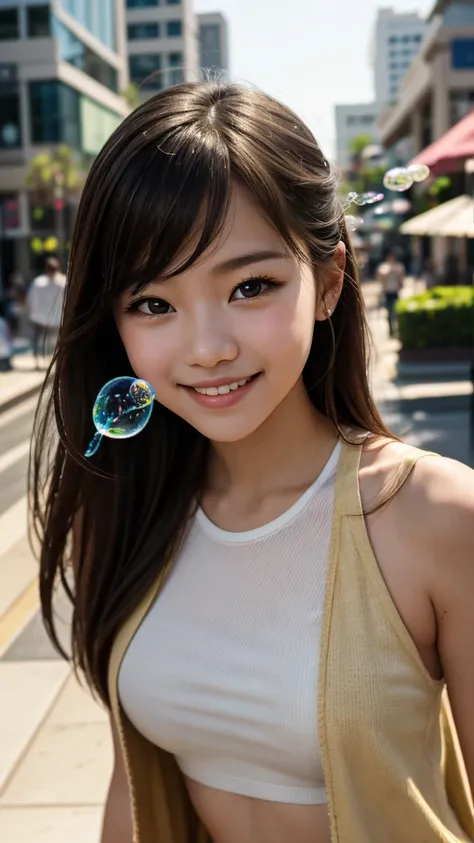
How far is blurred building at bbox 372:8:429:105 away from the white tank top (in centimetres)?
20296

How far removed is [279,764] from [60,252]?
38.7 m

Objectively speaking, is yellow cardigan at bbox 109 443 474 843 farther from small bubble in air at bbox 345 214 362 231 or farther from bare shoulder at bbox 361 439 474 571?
small bubble in air at bbox 345 214 362 231

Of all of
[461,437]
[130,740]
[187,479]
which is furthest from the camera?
[461,437]

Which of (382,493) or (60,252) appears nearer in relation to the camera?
(382,493)

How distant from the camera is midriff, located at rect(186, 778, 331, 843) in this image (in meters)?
1.53

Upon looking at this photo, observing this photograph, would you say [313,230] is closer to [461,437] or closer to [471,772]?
[471,772]

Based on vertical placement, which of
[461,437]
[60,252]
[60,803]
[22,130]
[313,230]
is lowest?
[60,803]

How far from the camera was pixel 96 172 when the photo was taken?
1.60m

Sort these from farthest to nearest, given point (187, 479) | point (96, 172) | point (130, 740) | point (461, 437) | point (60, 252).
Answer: point (60, 252)
point (461, 437)
point (187, 479)
point (130, 740)
point (96, 172)

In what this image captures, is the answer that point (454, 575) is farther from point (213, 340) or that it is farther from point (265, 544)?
point (213, 340)

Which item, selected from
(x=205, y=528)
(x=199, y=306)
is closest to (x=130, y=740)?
(x=205, y=528)

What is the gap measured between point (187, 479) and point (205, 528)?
0.17 meters

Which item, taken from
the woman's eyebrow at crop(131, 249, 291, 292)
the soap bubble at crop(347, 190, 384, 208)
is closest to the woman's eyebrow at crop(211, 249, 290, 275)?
the woman's eyebrow at crop(131, 249, 291, 292)

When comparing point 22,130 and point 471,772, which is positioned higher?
point 22,130
